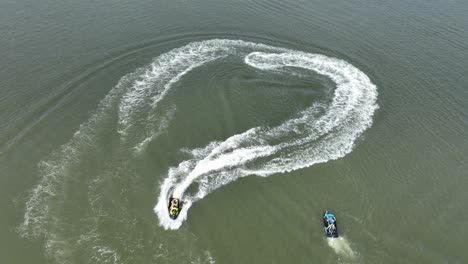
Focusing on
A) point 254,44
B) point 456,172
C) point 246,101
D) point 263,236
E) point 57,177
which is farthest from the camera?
point 254,44

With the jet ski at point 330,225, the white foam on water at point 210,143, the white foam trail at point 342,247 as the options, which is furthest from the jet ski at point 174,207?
the white foam trail at point 342,247

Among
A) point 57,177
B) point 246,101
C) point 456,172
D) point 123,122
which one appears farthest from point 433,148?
point 57,177

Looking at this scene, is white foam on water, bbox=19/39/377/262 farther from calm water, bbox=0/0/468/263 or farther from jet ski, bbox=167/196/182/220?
jet ski, bbox=167/196/182/220

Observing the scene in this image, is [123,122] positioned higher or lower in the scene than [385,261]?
higher

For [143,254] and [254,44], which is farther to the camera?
[254,44]

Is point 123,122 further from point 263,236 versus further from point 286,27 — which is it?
point 286,27

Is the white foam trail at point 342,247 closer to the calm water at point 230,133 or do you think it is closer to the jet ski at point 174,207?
the calm water at point 230,133

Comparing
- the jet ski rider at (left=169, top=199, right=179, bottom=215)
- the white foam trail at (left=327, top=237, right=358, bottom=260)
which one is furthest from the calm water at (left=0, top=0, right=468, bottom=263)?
the jet ski rider at (left=169, top=199, right=179, bottom=215)

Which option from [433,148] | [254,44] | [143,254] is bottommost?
[143,254]
